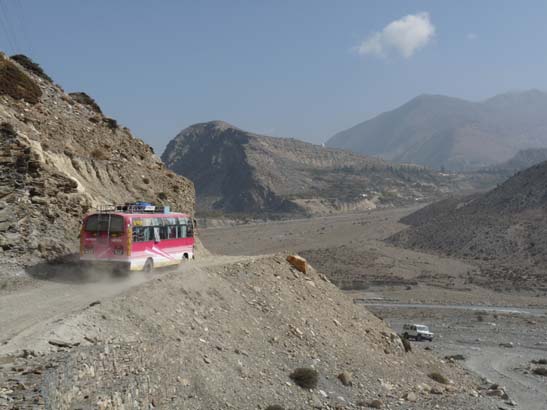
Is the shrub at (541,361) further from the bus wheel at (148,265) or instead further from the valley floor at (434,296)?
the bus wheel at (148,265)

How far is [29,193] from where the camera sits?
875 inches

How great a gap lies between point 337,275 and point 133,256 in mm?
68514

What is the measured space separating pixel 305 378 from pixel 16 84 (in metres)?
21.7

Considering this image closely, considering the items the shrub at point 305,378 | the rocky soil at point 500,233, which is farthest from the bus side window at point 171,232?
the rocky soil at point 500,233

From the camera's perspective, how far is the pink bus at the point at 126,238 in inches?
830

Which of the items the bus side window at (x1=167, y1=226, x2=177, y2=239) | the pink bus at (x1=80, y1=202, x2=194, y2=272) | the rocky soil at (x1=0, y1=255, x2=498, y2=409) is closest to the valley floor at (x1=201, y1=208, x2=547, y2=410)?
the rocky soil at (x1=0, y1=255, x2=498, y2=409)

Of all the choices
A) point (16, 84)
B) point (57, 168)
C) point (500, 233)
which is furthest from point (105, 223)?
point (500, 233)

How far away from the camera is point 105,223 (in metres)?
21.2

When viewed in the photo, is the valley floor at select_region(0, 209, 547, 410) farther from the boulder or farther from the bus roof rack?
the bus roof rack

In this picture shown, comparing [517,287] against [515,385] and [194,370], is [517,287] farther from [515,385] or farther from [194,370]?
[194,370]

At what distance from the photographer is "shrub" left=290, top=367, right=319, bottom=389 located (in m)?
17.7

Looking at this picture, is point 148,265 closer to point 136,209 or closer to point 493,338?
point 136,209

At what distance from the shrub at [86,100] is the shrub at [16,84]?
18.1 ft

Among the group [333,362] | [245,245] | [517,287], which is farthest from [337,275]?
[333,362]
